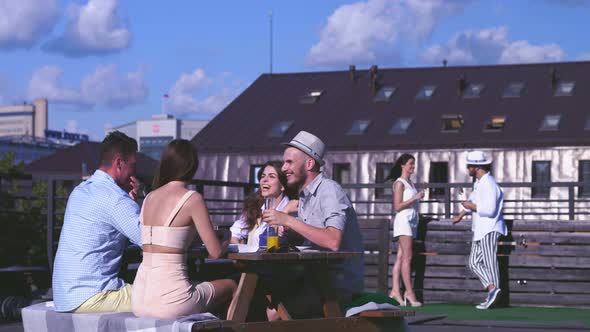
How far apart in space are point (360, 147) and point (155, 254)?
47415 millimetres

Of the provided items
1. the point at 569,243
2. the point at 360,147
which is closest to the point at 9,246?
the point at 569,243

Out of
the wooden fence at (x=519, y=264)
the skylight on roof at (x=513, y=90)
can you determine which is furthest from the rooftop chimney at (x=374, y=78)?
the wooden fence at (x=519, y=264)

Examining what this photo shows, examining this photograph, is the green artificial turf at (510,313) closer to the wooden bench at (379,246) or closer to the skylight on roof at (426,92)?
the wooden bench at (379,246)

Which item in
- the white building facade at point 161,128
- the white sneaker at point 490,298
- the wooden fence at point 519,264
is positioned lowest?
the white sneaker at point 490,298

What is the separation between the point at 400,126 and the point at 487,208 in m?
40.5

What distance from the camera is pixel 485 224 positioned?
13.9 metres

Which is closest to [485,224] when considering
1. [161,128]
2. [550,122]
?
[550,122]

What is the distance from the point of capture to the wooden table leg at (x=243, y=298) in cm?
650

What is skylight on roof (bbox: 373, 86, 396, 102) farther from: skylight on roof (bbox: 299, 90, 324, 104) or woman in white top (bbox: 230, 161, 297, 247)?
woman in white top (bbox: 230, 161, 297, 247)

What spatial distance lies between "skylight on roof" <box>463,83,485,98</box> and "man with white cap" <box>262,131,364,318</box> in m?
47.7

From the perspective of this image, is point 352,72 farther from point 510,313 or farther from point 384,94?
point 510,313

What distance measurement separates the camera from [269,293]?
22.6 ft

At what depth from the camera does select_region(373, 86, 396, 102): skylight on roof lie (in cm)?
5628

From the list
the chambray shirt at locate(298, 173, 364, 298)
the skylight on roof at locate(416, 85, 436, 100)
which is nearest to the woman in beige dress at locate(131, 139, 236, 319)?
the chambray shirt at locate(298, 173, 364, 298)
